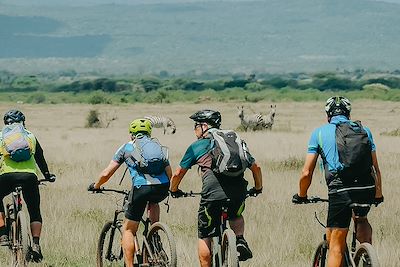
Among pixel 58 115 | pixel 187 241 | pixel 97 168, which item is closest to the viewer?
pixel 187 241

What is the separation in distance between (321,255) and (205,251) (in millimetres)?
1040

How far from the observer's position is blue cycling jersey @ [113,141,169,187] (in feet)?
29.3

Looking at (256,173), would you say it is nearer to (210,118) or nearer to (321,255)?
(210,118)

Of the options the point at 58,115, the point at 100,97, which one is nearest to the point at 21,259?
the point at 58,115

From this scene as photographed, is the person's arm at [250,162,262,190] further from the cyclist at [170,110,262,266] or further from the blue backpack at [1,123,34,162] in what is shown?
the blue backpack at [1,123,34,162]

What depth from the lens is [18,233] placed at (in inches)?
397

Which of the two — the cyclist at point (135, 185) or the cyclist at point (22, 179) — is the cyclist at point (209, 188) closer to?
the cyclist at point (135, 185)

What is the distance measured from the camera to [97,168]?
21.1 meters

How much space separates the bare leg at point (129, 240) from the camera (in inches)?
352

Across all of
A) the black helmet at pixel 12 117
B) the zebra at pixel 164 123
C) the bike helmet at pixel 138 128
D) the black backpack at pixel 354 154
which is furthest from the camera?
the zebra at pixel 164 123

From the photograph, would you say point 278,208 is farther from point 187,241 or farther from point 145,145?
point 145,145

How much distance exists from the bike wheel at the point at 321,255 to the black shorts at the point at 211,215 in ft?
2.66

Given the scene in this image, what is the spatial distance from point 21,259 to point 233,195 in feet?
8.81

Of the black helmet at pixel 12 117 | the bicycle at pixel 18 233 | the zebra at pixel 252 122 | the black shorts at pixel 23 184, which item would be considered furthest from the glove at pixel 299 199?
the zebra at pixel 252 122
